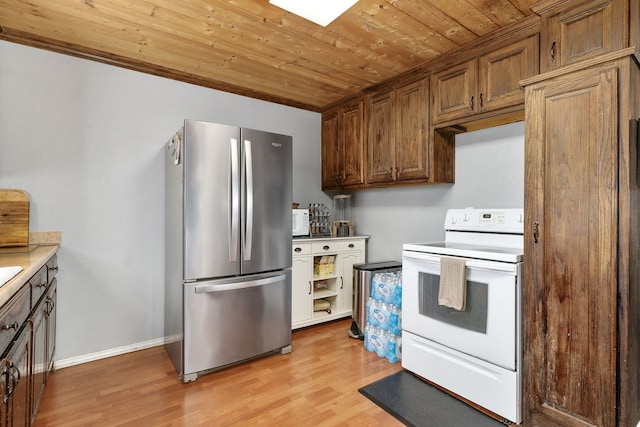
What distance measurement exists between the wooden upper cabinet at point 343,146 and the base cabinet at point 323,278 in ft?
2.29

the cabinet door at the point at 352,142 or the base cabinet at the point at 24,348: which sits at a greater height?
the cabinet door at the point at 352,142

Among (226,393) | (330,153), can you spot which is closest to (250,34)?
(330,153)

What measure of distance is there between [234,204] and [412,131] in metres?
1.61

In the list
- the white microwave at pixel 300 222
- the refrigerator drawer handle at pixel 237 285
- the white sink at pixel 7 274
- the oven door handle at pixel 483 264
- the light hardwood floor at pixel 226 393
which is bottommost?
the light hardwood floor at pixel 226 393

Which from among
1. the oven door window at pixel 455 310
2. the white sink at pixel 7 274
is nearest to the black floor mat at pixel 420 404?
the oven door window at pixel 455 310

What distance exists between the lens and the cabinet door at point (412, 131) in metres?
2.71

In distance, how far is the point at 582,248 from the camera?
1544 millimetres

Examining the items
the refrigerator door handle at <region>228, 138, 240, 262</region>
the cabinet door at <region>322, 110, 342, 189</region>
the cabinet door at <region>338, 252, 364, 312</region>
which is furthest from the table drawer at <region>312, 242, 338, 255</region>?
the refrigerator door handle at <region>228, 138, 240, 262</region>

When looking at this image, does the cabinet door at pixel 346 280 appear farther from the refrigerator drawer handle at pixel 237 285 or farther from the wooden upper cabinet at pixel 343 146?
the refrigerator drawer handle at pixel 237 285

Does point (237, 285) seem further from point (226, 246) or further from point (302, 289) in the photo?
point (302, 289)

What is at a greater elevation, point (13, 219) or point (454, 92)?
point (454, 92)

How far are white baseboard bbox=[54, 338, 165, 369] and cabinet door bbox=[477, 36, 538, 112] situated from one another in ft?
10.6

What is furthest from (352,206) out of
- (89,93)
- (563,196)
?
(89,93)

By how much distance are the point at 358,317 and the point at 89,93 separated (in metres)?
2.89
